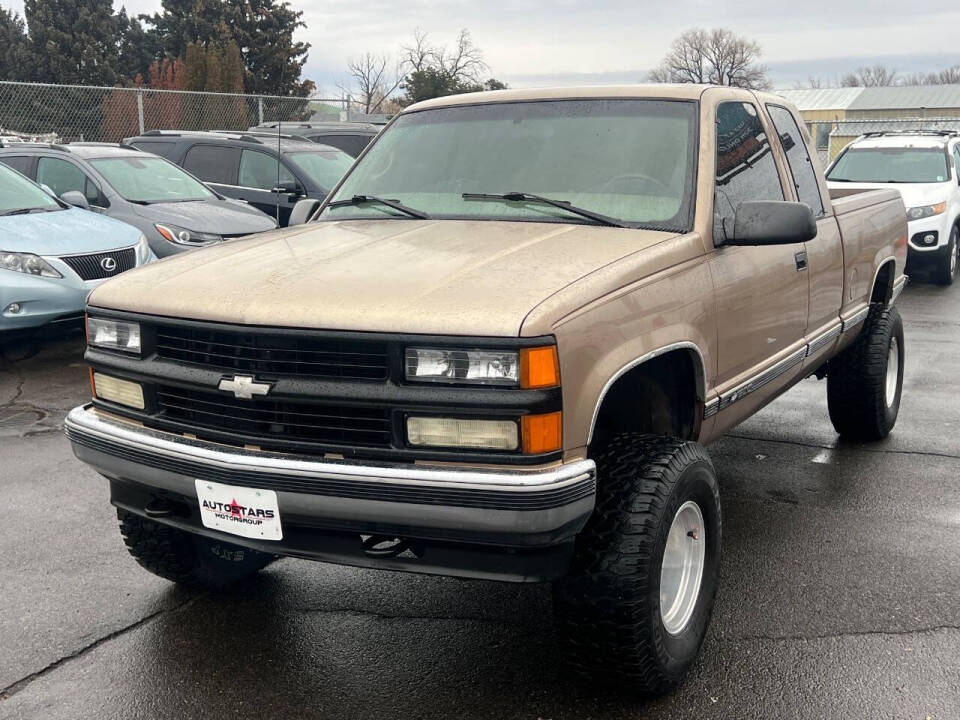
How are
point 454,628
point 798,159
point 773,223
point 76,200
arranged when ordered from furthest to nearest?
1. point 76,200
2. point 798,159
3. point 454,628
4. point 773,223

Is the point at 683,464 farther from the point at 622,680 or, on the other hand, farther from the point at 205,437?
the point at 205,437

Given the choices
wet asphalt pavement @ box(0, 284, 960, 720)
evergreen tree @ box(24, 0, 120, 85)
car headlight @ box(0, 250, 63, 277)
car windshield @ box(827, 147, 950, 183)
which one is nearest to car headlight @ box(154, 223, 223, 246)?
car headlight @ box(0, 250, 63, 277)

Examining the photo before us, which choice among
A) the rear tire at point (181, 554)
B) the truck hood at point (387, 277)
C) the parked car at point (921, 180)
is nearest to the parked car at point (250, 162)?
the parked car at point (921, 180)

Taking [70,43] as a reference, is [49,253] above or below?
below

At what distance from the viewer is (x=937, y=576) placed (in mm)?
4078

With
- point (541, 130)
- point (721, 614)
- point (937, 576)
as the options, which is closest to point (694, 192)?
point (541, 130)

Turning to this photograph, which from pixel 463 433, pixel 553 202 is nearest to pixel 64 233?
pixel 553 202

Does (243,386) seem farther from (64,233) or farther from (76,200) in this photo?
(76,200)

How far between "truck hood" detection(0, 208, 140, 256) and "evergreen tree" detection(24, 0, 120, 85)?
41.6 m

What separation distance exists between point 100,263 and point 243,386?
18.5ft

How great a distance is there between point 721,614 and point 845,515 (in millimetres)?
1352

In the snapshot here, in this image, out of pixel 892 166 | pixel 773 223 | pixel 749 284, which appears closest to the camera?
pixel 773 223

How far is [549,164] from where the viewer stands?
13.0 feet

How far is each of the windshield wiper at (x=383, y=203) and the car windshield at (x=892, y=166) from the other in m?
10.6
